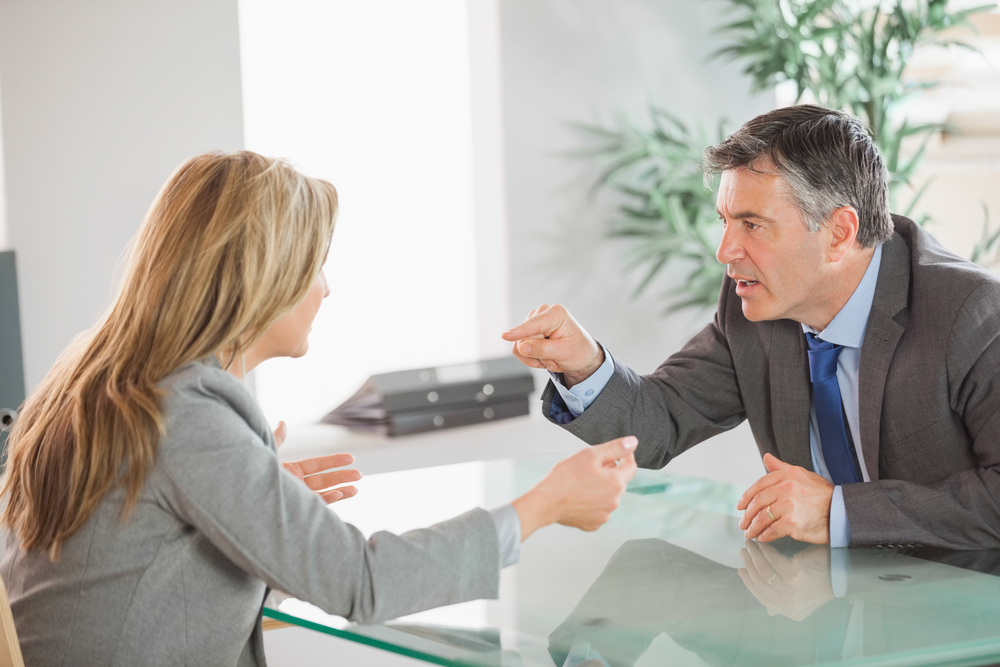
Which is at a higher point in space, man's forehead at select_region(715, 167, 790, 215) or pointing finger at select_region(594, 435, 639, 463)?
→ man's forehead at select_region(715, 167, 790, 215)

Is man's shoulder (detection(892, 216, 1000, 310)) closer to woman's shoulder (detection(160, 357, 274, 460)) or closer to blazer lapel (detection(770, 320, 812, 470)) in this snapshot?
blazer lapel (detection(770, 320, 812, 470))

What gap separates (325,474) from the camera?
1629 mm

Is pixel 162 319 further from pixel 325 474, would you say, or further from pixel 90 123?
pixel 90 123

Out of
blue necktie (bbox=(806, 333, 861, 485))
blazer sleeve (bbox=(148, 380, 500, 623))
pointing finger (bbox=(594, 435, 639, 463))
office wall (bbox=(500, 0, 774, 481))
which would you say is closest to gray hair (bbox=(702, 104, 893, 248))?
blue necktie (bbox=(806, 333, 861, 485))

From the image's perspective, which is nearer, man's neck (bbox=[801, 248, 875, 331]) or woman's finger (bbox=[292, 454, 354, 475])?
woman's finger (bbox=[292, 454, 354, 475])

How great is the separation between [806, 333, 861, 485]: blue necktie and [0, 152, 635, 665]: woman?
75 cm

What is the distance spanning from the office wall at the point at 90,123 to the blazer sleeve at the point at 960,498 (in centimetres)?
211

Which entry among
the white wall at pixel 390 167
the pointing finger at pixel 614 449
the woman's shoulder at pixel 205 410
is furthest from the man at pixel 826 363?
the white wall at pixel 390 167

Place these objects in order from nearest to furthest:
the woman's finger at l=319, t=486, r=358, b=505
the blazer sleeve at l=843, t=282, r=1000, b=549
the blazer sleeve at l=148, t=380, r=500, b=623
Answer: the blazer sleeve at l=148, t=380, r=500, b=623 < the blazer sleeve at l=843, t=282, r=1000, b=549 < the woman's finger at l=319, t=486, r=358, b=505

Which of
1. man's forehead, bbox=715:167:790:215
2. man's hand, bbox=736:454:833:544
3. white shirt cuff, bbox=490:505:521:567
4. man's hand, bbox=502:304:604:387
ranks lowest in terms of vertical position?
man's hand, bbox=736:454:833:544

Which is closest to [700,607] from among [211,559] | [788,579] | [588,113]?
[788,579]

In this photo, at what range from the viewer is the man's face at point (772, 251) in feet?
6.00

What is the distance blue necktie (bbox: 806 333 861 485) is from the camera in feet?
6.04

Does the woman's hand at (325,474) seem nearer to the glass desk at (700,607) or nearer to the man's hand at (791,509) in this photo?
the glass desk at (700,607)
